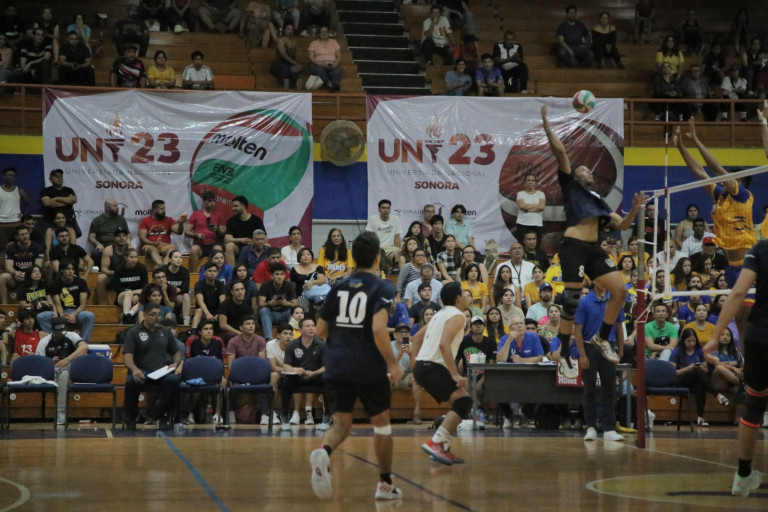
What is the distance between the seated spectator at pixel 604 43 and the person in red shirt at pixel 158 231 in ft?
36.4

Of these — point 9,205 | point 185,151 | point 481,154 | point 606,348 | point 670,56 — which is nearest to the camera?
point 606,348

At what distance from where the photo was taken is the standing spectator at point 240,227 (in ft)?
59.6

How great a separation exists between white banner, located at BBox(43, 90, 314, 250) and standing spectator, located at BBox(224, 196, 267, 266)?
669 mm

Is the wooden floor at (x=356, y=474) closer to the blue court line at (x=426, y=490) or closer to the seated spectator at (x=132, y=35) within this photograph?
the blue court line at (x=426, y=490)

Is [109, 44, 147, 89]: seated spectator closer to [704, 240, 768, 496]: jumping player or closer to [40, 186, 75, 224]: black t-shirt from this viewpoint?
[40, 186, 75, 224]: black t-shirt

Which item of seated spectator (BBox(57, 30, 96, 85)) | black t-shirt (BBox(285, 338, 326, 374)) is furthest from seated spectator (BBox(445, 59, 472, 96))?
black t-shirt (BBox(285, 338, 326, 374))

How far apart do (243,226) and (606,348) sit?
27.3 feet

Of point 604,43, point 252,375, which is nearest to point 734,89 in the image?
point 604,43

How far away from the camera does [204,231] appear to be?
1862 cm

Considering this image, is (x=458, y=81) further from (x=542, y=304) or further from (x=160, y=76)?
(x=542, y=304)

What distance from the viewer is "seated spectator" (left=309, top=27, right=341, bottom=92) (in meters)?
21.3

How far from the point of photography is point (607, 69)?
23.8m

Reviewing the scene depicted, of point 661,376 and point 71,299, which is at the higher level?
point 71,299

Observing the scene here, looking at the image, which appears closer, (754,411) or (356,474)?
(754,411)
